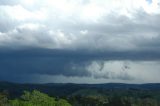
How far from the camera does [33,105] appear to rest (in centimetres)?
19712

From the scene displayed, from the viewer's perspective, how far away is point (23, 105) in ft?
Result: 644

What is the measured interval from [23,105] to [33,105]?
503 centimetres
